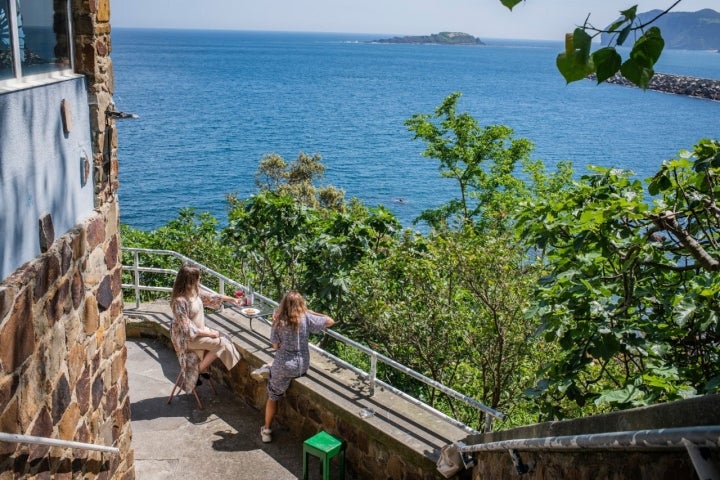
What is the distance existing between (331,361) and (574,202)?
3.23m

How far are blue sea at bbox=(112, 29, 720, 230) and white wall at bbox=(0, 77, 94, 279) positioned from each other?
1485cm

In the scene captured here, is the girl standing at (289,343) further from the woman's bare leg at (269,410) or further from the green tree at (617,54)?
the green tree at (617,54)

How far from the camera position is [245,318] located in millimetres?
8492

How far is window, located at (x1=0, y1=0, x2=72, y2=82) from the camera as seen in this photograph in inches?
140

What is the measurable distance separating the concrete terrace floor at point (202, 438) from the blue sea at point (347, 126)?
12335mm

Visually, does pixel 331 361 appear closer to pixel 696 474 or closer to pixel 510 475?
pixel 510 475

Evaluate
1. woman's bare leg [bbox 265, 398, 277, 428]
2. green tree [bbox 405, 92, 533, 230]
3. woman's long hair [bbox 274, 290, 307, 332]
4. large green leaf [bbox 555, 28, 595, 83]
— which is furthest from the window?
green tree [bbox 405, 92, 533, 230]

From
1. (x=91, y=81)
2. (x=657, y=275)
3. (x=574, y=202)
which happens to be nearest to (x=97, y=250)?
(x=91, y=81)

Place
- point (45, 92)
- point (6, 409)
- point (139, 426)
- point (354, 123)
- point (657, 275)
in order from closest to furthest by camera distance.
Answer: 1. point (6, 409)
2. point (45, 92)
3. point (657, 275)
4. point (139, 426)
5. point (354, 123)

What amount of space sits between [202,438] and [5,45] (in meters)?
4.60

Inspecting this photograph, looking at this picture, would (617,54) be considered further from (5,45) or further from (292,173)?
(292,173)

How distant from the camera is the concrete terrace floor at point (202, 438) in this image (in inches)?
257

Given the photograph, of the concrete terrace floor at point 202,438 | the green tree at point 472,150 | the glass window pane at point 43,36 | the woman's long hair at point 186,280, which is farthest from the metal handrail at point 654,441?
the green tree at point 472,150

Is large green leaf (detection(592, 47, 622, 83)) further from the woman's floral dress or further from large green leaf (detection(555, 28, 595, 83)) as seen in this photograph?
the woman's floral dress
